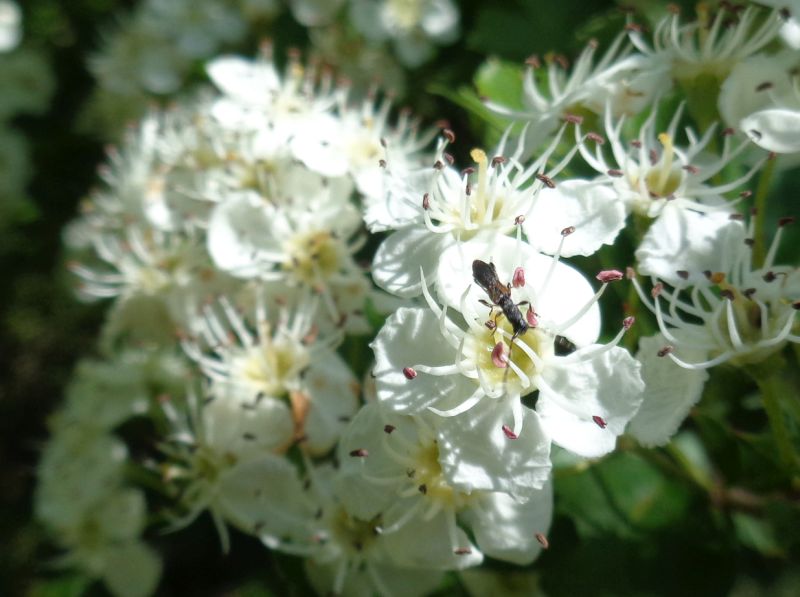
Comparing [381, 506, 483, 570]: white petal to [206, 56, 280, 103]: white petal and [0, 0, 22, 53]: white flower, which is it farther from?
[0, 0, 22, 53]: white flower

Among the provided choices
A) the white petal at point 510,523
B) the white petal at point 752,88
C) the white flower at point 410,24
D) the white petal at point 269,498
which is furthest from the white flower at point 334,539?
the white flower at point 410,24

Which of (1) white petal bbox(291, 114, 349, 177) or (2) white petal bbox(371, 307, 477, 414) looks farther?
(1) white petal bbox(291, 114, 349, 177)

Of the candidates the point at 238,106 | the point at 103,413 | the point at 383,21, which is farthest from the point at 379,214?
the point at 383,21

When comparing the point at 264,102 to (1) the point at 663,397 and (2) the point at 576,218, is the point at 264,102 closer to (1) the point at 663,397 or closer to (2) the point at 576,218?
(2) the point at 576,218

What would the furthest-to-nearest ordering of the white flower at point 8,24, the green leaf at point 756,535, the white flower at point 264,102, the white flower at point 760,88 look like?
the white flower at point 8,24 → the green leaf at point 756,535 → the white flower at point 264,102 → the white flower at point 760,88

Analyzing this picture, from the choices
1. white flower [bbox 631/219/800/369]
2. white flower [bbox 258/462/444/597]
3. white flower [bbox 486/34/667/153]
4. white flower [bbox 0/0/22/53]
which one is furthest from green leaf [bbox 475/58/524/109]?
white flower [bbox 0/0/22/53]

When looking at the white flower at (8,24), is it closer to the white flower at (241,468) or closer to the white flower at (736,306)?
the white flower at (241,468)
